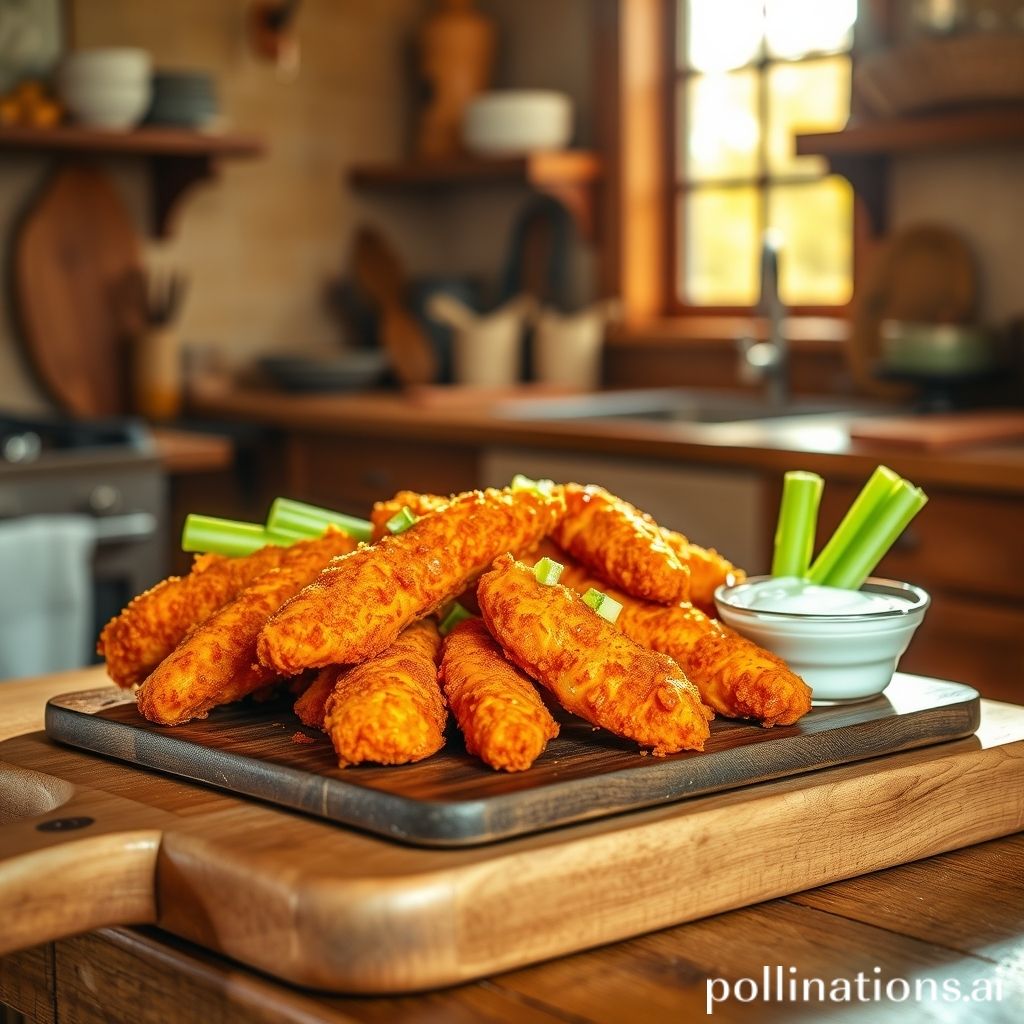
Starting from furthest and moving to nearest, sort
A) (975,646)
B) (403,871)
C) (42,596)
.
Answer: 1. (42,596)
2. (975,646)
3. (403,871)

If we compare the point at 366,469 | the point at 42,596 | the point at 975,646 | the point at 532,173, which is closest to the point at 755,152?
the point at 532,173

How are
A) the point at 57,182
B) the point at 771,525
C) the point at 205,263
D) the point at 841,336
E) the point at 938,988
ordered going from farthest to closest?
the point at 205,263 → the point at 57,182 → the point at 841,336 → the point at 771,525 → the point at 938,988

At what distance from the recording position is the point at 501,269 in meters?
4.59

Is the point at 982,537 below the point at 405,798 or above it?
below

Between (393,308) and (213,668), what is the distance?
356cm

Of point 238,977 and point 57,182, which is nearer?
point 238,977

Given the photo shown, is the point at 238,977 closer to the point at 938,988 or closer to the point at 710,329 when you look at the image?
the point at 938,988

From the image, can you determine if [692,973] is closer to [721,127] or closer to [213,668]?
[213,668]

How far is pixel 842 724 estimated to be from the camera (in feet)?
3.41

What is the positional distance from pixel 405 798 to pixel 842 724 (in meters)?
0.33

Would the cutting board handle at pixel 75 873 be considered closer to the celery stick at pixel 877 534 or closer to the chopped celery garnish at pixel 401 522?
the chopped celery garnish at pixel 401 522

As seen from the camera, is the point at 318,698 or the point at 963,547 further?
the point at 963,547

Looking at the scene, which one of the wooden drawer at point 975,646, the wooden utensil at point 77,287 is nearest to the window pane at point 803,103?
the wooden drawer at point 975,646

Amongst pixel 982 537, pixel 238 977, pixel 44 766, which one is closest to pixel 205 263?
pixel 982 537
